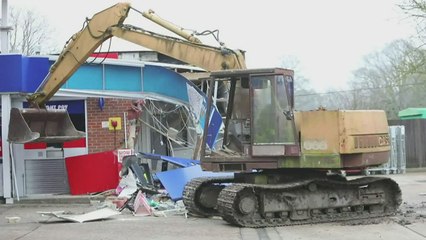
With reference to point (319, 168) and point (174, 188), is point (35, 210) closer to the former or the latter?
point (174, 188)

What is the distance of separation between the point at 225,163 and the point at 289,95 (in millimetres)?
1725

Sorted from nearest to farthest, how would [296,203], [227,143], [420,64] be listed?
1. [296,203]
2. [227,143]
3. [420,64]

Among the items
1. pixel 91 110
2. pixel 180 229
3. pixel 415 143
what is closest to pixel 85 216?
pixel 180 229

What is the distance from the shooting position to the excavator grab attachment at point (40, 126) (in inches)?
533

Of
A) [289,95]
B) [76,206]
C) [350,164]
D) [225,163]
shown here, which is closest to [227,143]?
[225,163]

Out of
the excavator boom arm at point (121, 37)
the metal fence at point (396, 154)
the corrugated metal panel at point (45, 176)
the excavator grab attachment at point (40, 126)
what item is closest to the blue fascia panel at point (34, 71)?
the excavator boom arm at point (121, 37)

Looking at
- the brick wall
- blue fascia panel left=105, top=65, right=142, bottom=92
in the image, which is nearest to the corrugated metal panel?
the brick wall

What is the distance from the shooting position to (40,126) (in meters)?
13.9

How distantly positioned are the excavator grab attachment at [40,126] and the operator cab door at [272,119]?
478cm

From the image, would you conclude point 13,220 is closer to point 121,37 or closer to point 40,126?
point 40,126

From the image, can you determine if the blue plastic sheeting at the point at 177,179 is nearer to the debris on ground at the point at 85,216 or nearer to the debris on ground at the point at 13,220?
the debris on ground at the point at 85,216

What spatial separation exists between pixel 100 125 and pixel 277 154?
695 centimetres

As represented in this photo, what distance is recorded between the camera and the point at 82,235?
392 inches

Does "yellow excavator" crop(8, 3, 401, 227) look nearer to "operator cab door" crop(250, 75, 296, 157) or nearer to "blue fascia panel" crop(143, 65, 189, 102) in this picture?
"operator cab door" crop(250, 75, 296, 157)
